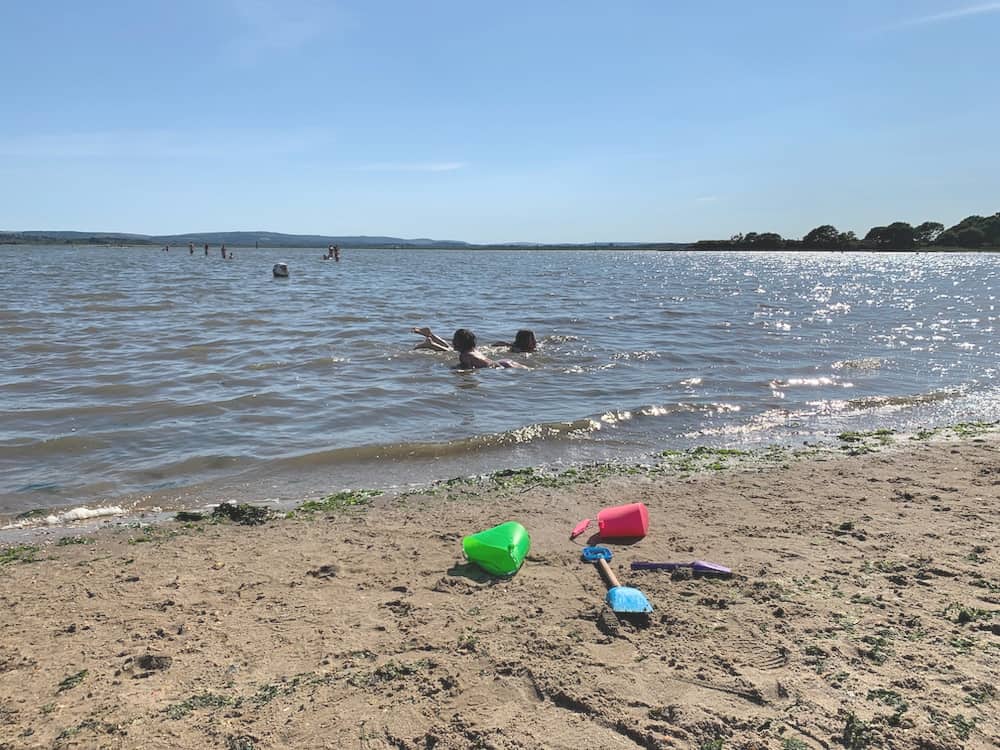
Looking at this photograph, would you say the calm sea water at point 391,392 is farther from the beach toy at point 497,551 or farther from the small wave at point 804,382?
the beach toy at point 497,551

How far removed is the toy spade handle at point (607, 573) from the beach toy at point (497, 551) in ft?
1.78

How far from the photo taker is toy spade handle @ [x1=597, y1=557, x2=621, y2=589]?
164 inches

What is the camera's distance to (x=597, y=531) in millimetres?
5270

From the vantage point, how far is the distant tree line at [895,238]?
117 meters

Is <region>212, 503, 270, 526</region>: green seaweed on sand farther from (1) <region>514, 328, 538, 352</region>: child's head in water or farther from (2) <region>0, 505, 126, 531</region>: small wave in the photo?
(1) <region>514, 328, 538, 352</region>: child's head in water

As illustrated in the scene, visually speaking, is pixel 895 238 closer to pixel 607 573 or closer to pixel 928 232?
pixel 928 232

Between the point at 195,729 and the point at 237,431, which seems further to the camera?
the point at 237,431

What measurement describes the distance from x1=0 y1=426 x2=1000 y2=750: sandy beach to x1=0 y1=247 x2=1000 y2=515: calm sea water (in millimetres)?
1736

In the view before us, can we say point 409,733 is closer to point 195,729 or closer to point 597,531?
point 195,729

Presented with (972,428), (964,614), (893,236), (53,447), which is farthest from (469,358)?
(893,236)

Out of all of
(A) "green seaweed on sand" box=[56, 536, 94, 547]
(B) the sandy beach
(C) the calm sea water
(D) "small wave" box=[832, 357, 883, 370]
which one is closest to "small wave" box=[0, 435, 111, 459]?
(C) the calm sea water

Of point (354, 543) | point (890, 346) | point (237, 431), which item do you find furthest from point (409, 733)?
point (890, 346)

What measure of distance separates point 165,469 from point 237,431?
140 cm

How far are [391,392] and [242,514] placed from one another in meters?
5.15
